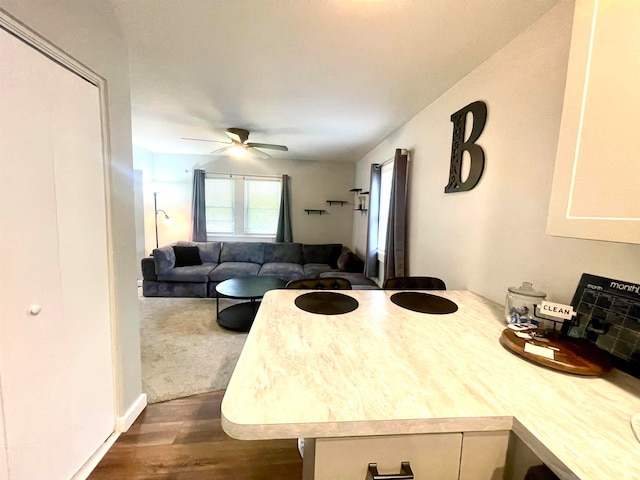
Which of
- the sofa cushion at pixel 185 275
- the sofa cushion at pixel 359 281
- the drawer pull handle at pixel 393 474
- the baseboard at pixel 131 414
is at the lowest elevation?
the baseboard at pixel 131 414

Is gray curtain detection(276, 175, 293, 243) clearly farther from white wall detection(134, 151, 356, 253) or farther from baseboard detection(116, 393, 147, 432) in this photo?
baseboard detection(116, 393, 147, 432)

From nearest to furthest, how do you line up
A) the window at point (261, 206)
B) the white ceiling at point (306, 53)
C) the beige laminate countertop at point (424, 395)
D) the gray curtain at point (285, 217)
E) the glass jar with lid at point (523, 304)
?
the beige laminate countertop at point (424, 395) < the glass jar with lid at point (523, 304) < the white ceiling at point (306, 53) < the gray curtain at point (285, 217) < the window at point (261, 206)

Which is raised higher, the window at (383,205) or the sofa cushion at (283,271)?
the window at (383,205)

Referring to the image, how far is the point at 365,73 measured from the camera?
191 centimetres

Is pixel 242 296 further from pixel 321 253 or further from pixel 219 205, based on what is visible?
pixel 219 205

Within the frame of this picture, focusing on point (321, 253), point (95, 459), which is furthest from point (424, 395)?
point (321, 253)

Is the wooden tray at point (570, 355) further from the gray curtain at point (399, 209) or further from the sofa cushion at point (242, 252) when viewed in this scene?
the sofa cushion at point (242, 252)

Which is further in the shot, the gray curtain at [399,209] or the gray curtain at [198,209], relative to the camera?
the gray curtain at [198,209]

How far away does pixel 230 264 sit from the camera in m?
4.66

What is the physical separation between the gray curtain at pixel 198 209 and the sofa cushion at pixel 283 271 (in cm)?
148

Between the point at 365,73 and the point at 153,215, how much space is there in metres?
4.73

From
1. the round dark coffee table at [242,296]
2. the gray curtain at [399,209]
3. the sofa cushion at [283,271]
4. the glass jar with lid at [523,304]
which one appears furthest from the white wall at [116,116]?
the sofa cushion at [283,271]

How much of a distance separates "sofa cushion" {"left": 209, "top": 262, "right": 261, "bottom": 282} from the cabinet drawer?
385cm

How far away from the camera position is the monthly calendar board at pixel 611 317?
0.85 metres
